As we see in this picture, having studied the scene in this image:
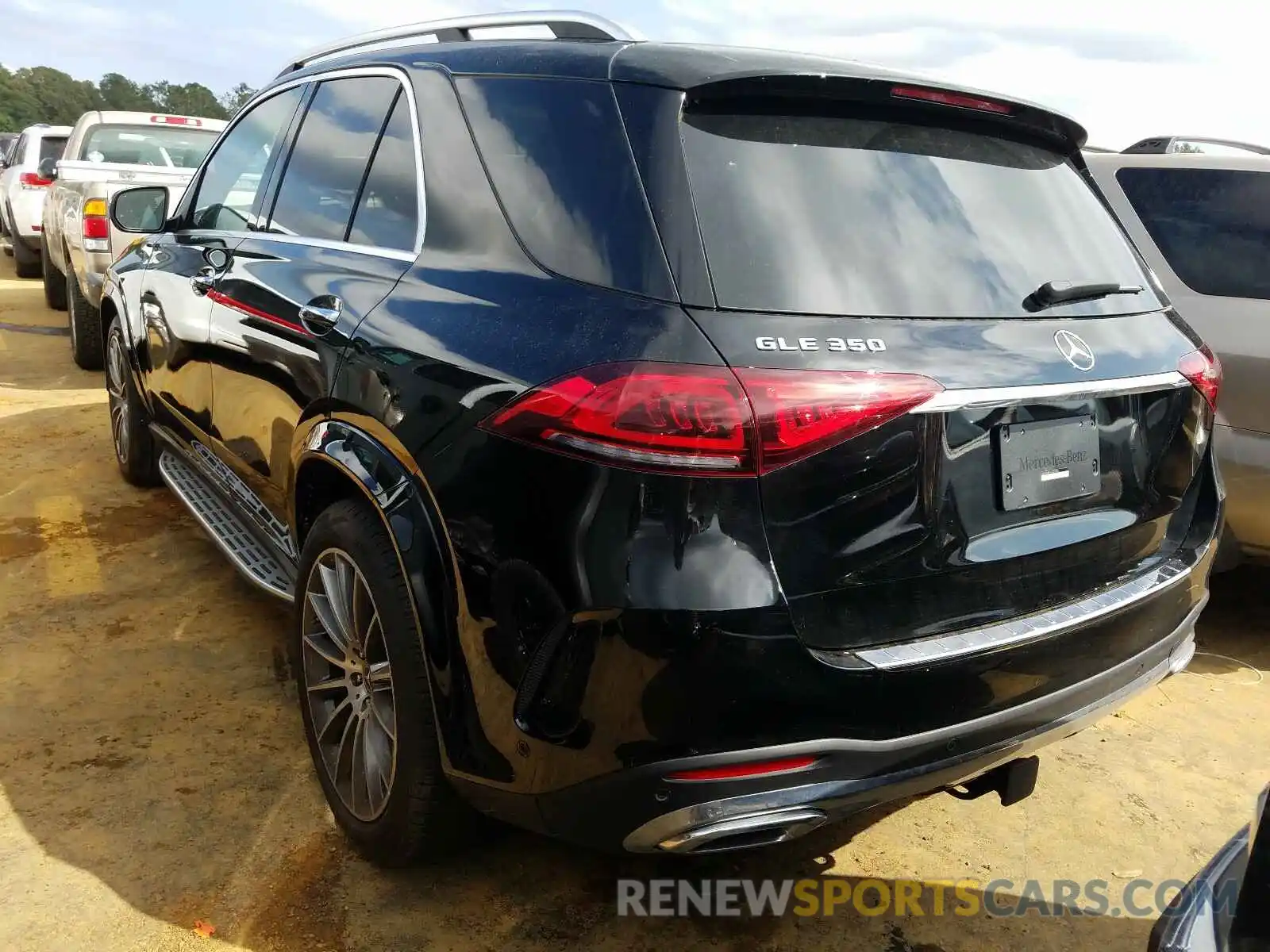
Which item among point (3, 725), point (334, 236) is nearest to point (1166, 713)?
point (334, 236)

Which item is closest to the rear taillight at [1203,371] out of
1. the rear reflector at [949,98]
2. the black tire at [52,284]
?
the rear reflector at [949,98]

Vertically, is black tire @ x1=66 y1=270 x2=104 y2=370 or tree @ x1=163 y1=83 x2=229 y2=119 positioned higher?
black tire @ x1=66 y1=270 x2=104 y2=370

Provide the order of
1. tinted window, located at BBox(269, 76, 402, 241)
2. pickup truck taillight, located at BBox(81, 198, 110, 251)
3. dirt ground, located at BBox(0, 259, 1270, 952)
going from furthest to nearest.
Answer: pickup truck taillight, located at BBox(81, 198, 110, 251) → tinted window, located at BBox(269, 76, 402, 241) → dirt ground, located at BBox(0, 259, 1270, 952)

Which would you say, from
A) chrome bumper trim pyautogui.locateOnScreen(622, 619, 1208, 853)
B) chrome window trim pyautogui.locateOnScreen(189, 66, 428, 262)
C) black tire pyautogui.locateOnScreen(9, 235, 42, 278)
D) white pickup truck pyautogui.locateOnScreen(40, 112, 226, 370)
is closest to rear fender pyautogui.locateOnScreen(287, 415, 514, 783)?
chrome bumper trim pyautogui.locateOnScreen(622, 619, 1208, 853)

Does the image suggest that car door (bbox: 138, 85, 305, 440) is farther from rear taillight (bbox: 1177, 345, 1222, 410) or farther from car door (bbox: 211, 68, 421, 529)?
rear taillight (bbox: 1177, 345, 1222, 410)

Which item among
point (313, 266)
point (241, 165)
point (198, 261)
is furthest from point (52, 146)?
point (313, 266)

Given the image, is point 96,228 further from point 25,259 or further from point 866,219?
point 25,259

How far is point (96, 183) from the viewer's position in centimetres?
691

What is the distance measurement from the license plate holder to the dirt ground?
3.35ft

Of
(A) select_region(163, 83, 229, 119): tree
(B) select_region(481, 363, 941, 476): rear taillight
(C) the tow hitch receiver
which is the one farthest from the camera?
(A) select_region(163, 83, 229, 119): tree

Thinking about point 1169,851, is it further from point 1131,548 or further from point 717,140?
point 717,140

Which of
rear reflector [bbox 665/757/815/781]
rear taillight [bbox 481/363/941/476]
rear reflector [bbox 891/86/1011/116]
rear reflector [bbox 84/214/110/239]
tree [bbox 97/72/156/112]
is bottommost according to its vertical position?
tree [bbox 97/72/156/112]

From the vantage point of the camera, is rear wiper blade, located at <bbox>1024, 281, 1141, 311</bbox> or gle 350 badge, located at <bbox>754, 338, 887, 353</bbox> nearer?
gle 350 badge, located at <bbox>754, 338, 887, 353</bbox>

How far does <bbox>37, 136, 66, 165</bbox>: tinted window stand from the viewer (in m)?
12.1
